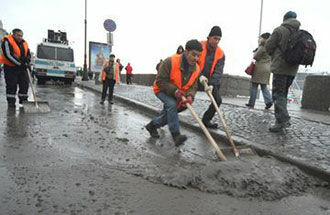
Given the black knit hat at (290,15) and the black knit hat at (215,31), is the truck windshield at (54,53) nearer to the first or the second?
the black knit hat at (215,31)

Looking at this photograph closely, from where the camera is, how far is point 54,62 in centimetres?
1731

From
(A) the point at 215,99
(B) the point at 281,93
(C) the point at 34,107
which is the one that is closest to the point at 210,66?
(A) the point at 215,99

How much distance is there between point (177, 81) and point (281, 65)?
1.84m

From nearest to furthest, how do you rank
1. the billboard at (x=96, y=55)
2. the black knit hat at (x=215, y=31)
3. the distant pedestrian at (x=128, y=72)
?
the black knit hat at (x=215, y=31)
the billboard at (x=96, y=55)
the distant pedestrian at (x=128, y=72)

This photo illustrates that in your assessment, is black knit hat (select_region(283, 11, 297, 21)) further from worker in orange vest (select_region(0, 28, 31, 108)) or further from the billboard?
the billboard

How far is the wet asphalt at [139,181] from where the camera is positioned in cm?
223

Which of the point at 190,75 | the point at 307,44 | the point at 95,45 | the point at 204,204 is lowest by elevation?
the point at 204,204

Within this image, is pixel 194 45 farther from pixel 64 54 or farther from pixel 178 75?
pixel 64 54

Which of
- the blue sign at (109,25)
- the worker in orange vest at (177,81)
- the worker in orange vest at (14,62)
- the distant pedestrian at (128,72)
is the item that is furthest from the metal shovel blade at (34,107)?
the distant pedestrian at (128,72)

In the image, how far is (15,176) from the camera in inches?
103

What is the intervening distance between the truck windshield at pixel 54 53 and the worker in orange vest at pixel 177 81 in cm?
1517

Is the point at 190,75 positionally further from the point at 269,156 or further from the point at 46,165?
the point at 46,165

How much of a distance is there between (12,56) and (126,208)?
5666 mm

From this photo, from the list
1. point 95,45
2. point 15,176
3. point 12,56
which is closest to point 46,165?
point 15,176
